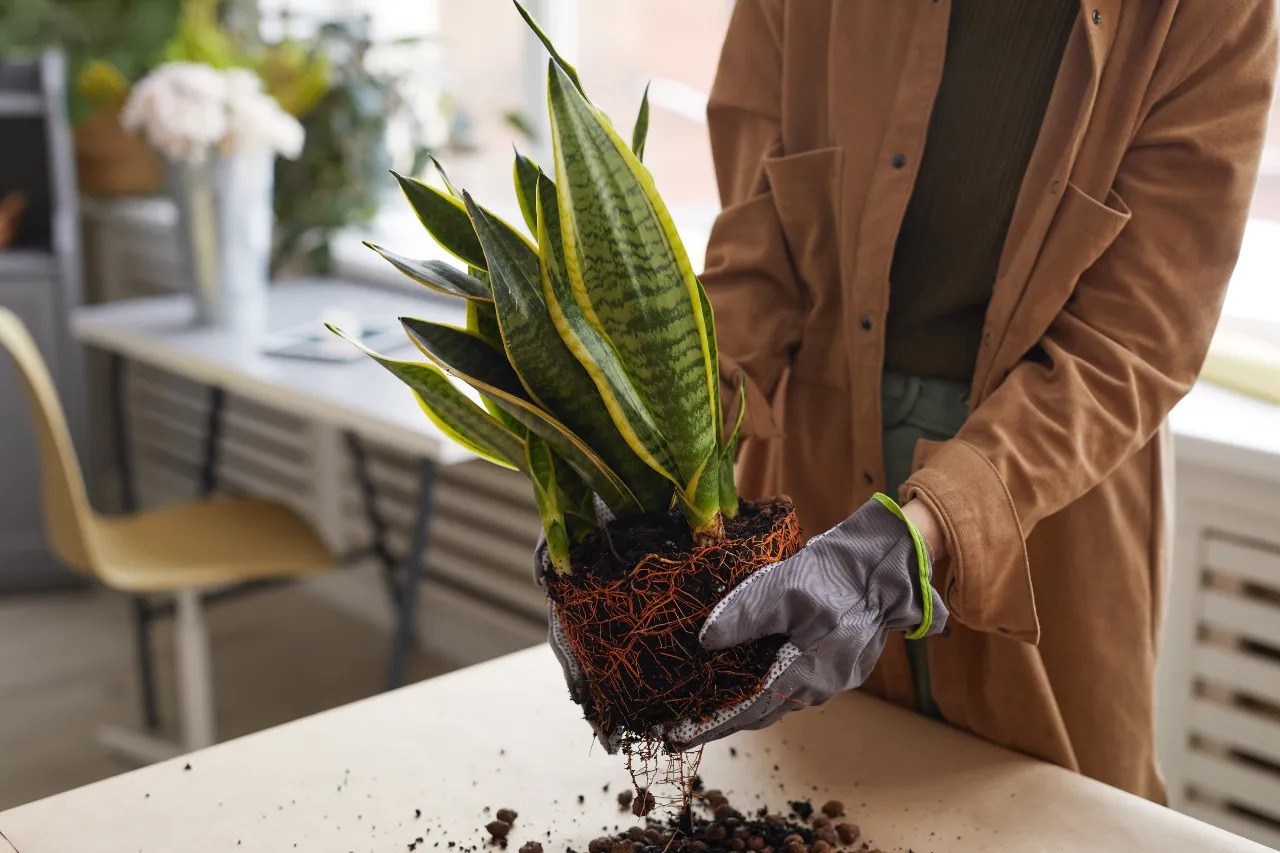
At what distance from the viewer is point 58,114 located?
3.35 m

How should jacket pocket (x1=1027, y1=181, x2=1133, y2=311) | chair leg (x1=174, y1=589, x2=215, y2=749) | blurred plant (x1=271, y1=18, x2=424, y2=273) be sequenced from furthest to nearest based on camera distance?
blurred plant (x1=271, y1=18, x2=424, y2=273) → chair leg (x1=174, y1=589, x2=215, y2=749) → jacket pocket (x1=1027, y1=181, x2=1133, y2=311)

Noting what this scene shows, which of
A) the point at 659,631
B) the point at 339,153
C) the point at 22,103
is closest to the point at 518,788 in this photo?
the point at 659,631

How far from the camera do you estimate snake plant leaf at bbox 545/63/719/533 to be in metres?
0.75

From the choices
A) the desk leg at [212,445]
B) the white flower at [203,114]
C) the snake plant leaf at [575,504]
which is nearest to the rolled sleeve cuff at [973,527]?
the snake plant leaf at [575,504]

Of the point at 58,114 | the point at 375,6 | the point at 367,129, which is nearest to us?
the point at 367,129

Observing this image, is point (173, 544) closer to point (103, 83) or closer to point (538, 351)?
point (103, 83)

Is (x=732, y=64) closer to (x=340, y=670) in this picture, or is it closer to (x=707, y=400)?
(x=707, y=400)

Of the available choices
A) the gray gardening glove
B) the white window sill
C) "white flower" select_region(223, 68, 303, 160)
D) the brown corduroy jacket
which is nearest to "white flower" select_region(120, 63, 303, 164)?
"white flower" select_region(223, 68, 303, 160)

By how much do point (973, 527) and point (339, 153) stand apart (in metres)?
2.60

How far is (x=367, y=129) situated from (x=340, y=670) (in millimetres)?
1331

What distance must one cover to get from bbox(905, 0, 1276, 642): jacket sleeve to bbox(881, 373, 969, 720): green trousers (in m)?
0.16

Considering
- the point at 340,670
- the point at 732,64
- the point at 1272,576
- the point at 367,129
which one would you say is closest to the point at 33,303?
the point at 367,129

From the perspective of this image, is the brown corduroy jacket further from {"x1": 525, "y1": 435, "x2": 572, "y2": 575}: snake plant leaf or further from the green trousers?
{"x1": 525, "y1": 435, "x2": 572, "y2": 575}: snake plant leaf

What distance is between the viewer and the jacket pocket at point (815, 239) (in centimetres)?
117
